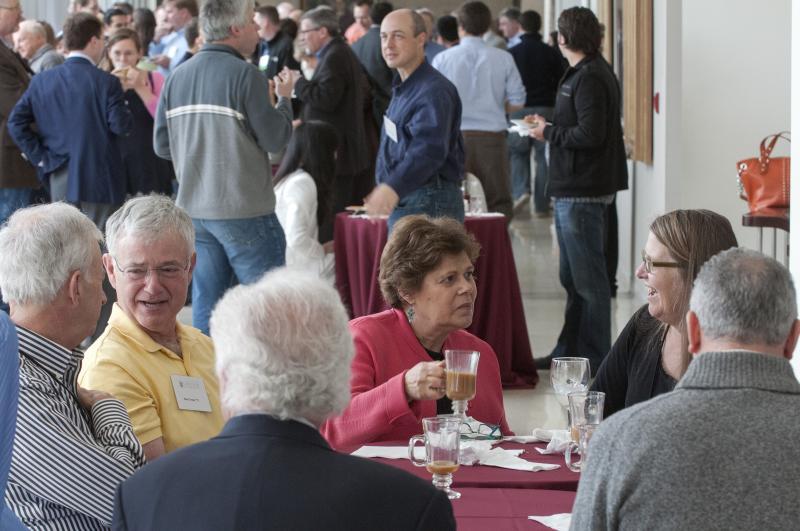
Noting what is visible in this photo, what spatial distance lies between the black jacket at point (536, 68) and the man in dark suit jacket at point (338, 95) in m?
3.52

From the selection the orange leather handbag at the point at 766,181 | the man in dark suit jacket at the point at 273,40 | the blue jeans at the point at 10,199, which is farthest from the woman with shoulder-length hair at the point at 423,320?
A: the man in dark suit jacket at the point at 273,40

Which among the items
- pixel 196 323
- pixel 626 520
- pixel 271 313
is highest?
pixel 271 313

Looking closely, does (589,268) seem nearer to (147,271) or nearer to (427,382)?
(427,382)

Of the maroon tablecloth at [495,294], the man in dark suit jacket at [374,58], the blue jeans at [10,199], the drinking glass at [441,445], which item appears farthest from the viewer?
the man in dark suit jacket at [374,58]

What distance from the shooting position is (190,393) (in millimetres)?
2789

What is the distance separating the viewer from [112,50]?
725 cm

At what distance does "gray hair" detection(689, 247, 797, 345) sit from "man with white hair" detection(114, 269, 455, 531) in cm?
49

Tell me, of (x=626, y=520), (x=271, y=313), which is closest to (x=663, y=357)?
(x=626, y=520)

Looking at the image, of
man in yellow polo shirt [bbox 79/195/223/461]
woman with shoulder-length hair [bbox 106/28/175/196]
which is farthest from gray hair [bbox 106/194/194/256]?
woman with shoulder-length hair [bbox 106/28/175/196]

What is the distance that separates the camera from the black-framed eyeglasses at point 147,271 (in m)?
2.89

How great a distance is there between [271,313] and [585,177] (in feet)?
14.3

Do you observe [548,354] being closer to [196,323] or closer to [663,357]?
[196,323]

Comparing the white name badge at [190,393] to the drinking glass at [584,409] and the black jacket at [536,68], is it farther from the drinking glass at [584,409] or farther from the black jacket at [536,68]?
the black jacket at [536,68]

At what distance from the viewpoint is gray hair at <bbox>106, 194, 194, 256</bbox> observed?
2910 millimetres
